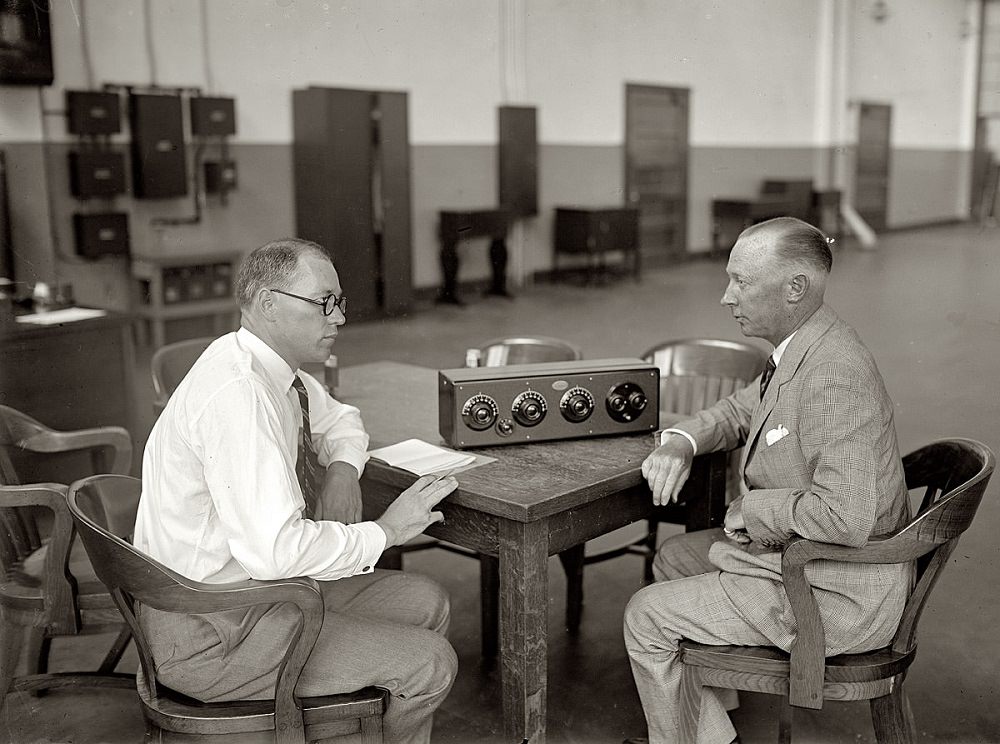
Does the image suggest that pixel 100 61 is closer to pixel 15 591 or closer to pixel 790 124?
pixel 15 591

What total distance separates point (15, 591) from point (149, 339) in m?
5.68

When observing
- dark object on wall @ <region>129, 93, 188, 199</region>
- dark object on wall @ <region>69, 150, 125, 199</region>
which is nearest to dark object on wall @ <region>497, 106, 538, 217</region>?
dark object on wall @ <region>129, 93, 188, 199</region>

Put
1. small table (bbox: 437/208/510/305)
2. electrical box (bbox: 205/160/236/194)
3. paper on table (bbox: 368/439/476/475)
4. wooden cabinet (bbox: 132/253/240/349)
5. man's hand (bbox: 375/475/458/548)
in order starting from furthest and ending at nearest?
small table (bbox: 437/208/510/305) → electrical box (bbox: 205/160/236/194) → wooden cabinet (bbox: 132/253/240/349) → paper on table (bbox: 368/439/476/475) → man's hand (bbox: 375/475/458/548)

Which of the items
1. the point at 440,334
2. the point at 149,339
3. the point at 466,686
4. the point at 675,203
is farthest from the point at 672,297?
the point at 466,686

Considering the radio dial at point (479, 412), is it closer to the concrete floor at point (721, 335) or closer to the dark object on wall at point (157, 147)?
the concrete floor at point (721, 335)

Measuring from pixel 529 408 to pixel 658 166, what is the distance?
35.6ft

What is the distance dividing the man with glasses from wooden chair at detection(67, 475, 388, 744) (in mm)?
32

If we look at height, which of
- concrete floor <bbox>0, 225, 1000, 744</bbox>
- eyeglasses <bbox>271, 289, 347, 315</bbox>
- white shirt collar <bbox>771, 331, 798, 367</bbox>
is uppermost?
eyeglasses <bbox>271, 289, 347, 315</bbox>

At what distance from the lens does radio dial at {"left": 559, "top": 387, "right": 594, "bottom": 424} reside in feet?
8.90

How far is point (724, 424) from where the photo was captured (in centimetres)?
279

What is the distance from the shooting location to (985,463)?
2.35 meters

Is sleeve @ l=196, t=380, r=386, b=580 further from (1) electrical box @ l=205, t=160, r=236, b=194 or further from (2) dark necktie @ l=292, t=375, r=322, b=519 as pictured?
(1) electrical box @ l=205, t=160, r=236, b=194

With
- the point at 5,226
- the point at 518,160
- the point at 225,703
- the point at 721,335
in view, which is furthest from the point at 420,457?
the point at 518,160

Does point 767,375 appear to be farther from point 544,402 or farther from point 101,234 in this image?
point 101,234
